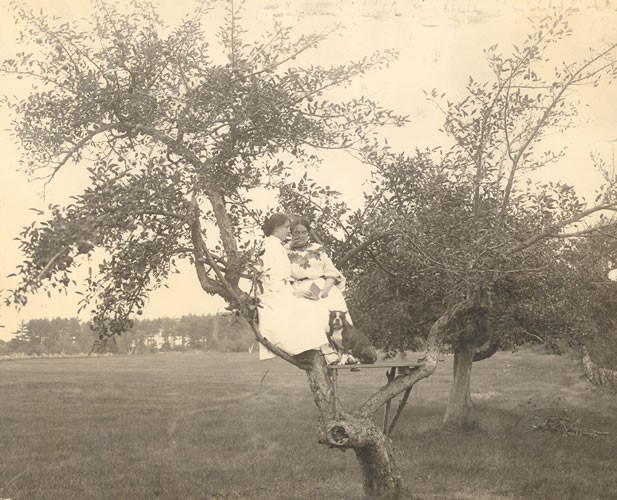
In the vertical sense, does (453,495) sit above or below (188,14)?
below

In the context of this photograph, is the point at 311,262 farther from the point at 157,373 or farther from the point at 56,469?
the point at 157,373

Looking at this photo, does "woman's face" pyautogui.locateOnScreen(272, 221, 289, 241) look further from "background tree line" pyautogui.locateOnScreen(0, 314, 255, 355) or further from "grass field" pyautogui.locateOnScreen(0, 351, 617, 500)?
"background tree line" pyautogui.locateOnScreen(0, 314, 255, 355)

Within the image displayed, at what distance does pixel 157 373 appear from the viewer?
168ft

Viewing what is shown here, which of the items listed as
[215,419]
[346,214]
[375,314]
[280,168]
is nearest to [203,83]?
[280,168]

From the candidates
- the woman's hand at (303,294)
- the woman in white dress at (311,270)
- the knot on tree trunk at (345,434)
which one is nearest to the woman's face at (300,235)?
the woman in white dress at (311,270)

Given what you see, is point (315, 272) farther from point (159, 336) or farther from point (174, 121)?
point (159, 336)

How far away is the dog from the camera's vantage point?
27.0 ft

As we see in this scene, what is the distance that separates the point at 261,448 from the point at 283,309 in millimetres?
13167

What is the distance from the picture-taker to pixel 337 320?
27.5 ft

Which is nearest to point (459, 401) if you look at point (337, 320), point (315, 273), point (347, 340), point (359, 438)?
point (359, 438)

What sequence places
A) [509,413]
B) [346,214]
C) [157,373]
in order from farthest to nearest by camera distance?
[157,373] < [509,413] < [346,214]

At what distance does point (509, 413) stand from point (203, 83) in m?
20.6

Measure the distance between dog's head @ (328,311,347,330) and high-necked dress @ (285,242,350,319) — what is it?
0.06m

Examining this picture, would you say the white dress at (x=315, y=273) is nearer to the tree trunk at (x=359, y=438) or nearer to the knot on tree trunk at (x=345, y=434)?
the tree trunk at (x=359, y=438)
